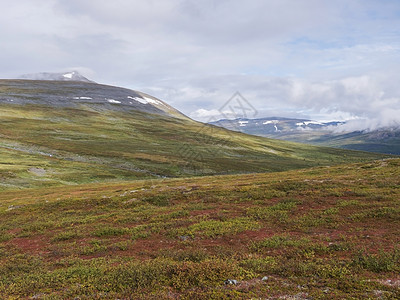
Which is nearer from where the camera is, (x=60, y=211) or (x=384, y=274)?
(x=384, y=274)

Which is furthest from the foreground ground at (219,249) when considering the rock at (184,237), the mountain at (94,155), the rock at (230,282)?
the mountain at (94,155)

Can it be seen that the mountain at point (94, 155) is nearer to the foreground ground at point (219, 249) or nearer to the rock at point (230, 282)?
the foreground ground at point (219, 249)

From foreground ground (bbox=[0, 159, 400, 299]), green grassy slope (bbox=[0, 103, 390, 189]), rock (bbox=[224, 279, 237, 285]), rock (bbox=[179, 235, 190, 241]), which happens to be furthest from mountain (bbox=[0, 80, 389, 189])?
rock (bbox=[224, 279, 237, 285])

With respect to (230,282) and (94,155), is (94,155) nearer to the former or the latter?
(94,155)

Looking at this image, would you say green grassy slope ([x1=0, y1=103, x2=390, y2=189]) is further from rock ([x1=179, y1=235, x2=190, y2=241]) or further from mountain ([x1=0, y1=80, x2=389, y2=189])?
rock ([x1=179, y1=235, x2=190, y2=241])

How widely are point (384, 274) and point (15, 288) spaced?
1837 cm

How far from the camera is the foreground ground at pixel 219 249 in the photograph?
12383mm

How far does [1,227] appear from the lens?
27.9 metres

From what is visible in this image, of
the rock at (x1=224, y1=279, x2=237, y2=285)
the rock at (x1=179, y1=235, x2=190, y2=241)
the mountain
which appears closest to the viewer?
the rock at (x1=224, y1=279, x2=237, y2=285)

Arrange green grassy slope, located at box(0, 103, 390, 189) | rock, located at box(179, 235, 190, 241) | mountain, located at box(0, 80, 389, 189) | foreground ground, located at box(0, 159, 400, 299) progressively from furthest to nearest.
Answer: green grassy slope, located at box(0, 103, 390, 189) < mountain, located at box(0, 80, 389, 189) < rock, located at box(179, 235, 190, 241) < foreground ground, located at box(0, 159, 400, 299)

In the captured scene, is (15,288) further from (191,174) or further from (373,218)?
(191,174)

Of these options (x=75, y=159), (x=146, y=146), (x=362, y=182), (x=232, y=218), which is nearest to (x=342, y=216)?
(x=232, y=218)

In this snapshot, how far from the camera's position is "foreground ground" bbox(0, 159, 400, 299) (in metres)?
12.4

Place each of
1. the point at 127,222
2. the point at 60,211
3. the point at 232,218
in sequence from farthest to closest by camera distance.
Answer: the point at 60,211, the point at 127,222, the point at 232,218
